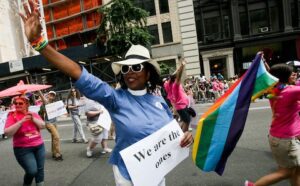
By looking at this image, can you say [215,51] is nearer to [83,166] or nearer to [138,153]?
[83,166]

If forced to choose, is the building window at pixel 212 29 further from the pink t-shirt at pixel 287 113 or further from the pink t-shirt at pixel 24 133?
the pink t-shirt at pixel 287 113

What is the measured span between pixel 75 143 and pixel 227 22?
18256 millimetres

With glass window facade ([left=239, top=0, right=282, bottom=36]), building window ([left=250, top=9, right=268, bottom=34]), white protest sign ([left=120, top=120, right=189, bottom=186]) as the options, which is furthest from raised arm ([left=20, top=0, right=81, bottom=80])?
building window ([left=250, top=9, right=268, bottom=34])

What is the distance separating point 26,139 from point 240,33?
22107mm

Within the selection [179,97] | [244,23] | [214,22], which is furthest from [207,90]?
[179,97]

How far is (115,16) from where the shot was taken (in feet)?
65.3

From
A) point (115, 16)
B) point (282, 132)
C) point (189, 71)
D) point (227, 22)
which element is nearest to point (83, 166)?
point (282, 132)

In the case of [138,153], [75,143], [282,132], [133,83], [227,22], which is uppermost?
[227,22]

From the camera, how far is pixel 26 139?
493cm

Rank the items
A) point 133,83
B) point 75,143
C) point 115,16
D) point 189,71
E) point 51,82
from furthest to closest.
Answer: point 51,82 < point 189,71 < point 115,16 < point 75,143 < point 133,83

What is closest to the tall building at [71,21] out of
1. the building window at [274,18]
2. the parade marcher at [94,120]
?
the building window at [274,18]

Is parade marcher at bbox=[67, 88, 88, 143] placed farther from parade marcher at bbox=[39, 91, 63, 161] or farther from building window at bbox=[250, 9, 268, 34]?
building window at bbox=[250, 9, 268, 34]

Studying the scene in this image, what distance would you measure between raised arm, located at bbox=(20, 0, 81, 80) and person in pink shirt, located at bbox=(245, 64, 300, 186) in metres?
2.62

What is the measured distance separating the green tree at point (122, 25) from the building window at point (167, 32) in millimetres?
4169
